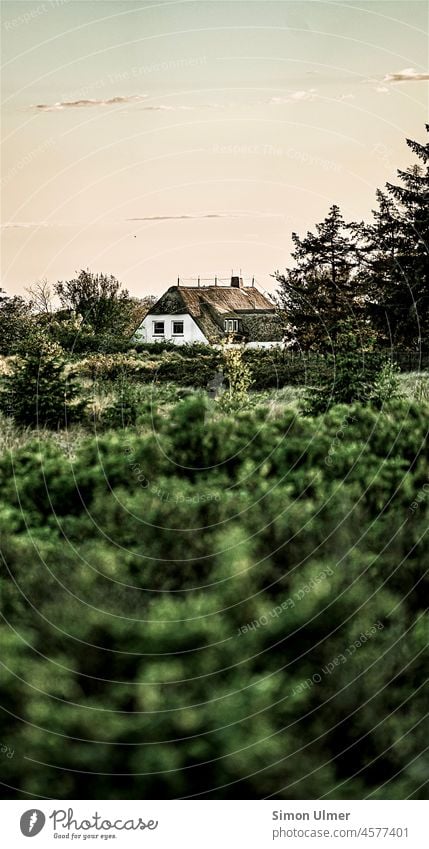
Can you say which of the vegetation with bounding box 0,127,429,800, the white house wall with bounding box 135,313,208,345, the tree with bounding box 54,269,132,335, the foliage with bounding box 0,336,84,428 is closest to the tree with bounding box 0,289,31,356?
the tree with bounding box 54,269,132,335

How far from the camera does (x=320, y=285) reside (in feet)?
125

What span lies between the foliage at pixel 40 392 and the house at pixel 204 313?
100 ft

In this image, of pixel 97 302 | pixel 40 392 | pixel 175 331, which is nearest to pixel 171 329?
pixel 175 331

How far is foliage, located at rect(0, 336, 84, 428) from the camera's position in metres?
16.3

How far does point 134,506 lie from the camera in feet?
17.2

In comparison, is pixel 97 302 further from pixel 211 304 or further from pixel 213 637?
pixel 213 637

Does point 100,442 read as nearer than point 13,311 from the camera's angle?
Yes

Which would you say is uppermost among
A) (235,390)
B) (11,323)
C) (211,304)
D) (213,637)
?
(211,304)

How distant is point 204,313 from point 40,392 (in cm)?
3525

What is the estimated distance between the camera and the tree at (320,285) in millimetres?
37375

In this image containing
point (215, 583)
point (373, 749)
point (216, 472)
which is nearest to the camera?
point (215, 583)
